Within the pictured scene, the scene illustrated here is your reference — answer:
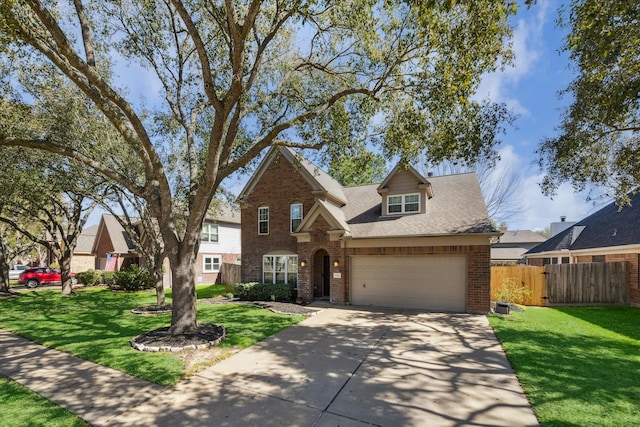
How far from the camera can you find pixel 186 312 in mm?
8469

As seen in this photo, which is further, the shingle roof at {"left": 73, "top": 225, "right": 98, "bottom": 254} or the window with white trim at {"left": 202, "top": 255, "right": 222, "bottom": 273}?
the shingle roof at {"left": 73, "top": 225, "right": 98, "bottom": 254}

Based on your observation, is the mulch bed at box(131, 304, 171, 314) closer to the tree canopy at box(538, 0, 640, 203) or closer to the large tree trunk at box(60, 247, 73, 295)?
the large tree trunk at box(60, 247, 73, 295)

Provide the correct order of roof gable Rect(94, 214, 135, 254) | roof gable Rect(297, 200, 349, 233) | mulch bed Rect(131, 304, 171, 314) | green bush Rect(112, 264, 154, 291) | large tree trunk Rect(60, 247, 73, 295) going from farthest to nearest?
roof gable Rect(94, 214, 135, 254)
green bush Rect(112, 264, 154, 291)
large tree trunk Rect(60, 247, 73, 295)
roof gable Rect(297, 200, 349, 233)
mulch bed Rect(131, 304, 171, 314)

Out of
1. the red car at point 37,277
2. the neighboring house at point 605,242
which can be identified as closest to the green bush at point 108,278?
the red car at point 37,277

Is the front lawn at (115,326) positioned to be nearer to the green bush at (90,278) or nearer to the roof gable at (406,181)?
the roof gable at (406,181)

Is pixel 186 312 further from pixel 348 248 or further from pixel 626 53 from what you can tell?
pixel 626 53

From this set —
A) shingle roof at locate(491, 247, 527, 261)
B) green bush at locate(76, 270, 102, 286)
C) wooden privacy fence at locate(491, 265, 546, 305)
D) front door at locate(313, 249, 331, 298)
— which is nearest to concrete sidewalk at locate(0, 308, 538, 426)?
wooden privacy fence at locate(491, 265, 546, 305)

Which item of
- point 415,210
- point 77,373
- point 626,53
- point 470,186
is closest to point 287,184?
point 415,210

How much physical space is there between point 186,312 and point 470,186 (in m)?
13.8

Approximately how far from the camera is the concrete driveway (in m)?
4.48

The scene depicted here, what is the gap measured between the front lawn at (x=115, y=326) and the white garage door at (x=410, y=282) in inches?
160

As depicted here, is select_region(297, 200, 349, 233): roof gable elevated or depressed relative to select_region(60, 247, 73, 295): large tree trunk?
elevated

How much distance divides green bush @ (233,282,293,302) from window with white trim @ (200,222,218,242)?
10.4 m

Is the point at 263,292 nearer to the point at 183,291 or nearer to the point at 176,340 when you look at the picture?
the point at 183,291
